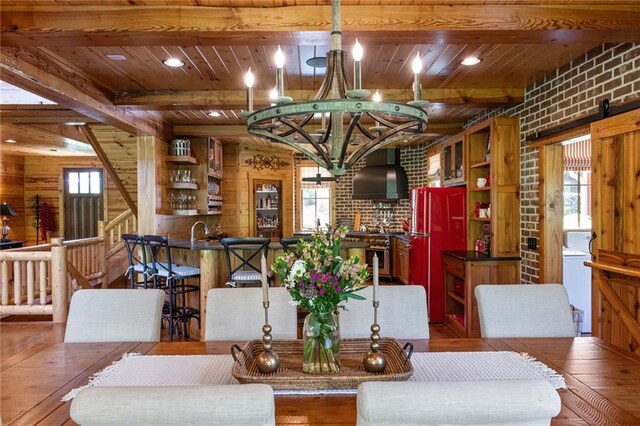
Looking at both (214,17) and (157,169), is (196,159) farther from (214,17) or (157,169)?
(214,17)

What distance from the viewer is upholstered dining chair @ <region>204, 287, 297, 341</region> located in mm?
2094

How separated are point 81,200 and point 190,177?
384 centimetres

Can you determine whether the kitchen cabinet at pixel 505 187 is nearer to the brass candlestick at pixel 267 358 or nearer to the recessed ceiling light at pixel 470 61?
the recessed ceiling light at pixel 470 61

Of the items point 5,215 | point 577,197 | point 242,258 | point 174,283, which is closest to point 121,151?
point 174,283

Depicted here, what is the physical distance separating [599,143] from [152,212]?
177 inches

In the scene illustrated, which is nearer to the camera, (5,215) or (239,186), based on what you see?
(239,186)

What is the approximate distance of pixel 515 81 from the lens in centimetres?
398

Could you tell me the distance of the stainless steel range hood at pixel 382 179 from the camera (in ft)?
25.6

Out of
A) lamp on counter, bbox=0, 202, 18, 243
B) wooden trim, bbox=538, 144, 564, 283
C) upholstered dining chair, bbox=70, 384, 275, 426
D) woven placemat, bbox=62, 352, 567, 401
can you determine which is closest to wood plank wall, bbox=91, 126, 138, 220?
lamp on counter, bbox=0, 202, 18, 243

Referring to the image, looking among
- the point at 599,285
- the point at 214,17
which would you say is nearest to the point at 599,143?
the point at 599,285

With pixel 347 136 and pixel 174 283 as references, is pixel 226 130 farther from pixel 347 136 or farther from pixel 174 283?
pixel 347 136

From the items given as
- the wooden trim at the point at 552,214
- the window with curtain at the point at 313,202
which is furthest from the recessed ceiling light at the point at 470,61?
the window with curtain at the point at 313,202

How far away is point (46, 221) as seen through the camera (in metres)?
8.77

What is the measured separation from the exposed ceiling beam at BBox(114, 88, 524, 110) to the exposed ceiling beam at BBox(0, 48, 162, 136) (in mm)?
223
